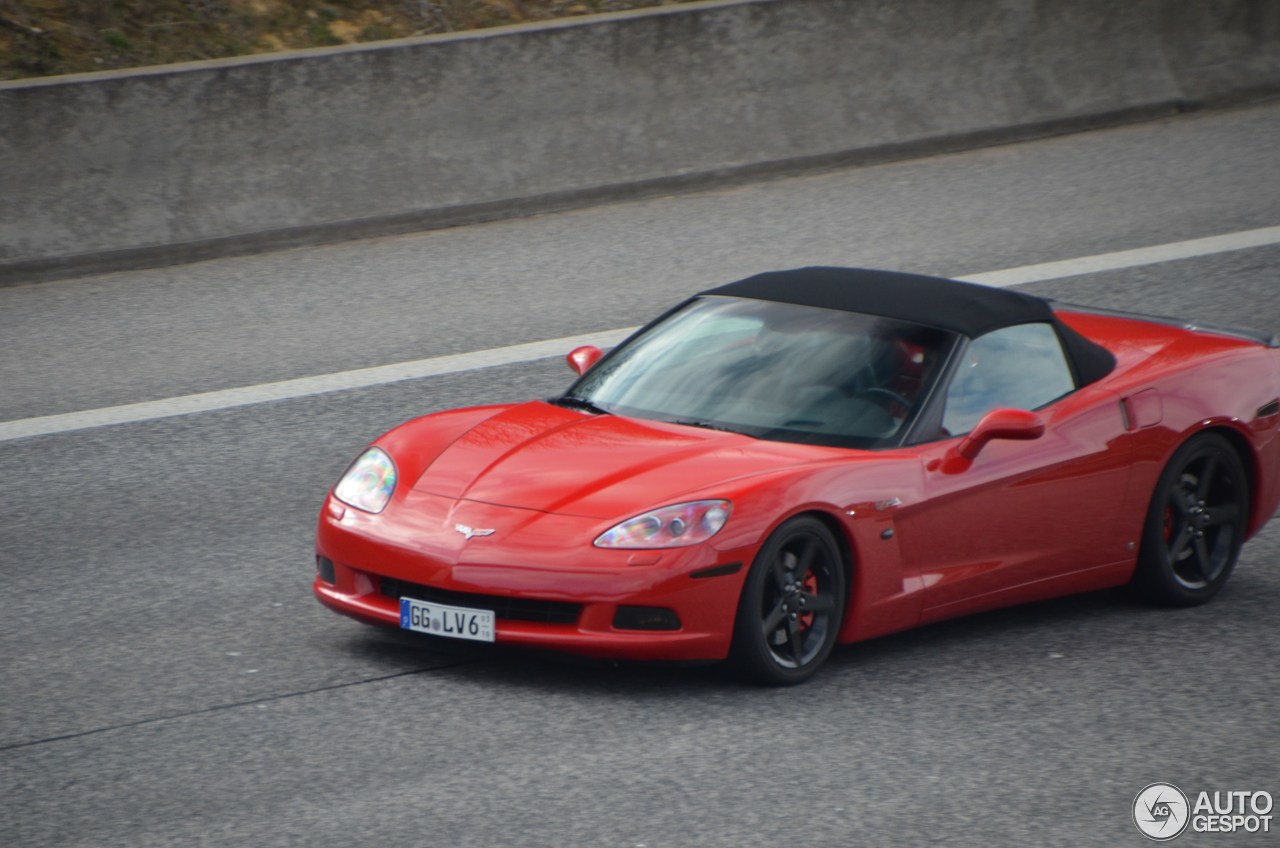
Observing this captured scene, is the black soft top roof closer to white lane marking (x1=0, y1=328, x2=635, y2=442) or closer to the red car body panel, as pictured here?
the red car body panel

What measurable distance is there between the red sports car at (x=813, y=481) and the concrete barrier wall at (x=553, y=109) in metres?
5.97

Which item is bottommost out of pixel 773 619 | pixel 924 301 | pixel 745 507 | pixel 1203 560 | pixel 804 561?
pixel 1203 560

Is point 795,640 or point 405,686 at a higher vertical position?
point 795,640

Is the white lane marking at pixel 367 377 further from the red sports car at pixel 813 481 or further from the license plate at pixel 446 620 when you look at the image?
the license plate at pixel 446 620

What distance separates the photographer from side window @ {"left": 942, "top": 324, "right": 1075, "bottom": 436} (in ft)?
22.2

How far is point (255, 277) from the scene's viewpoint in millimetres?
12320

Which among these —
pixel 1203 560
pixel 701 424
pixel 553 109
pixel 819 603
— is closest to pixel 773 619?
pixel 819 603

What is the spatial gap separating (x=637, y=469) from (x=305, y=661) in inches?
50.5

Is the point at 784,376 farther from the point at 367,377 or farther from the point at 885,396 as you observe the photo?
the point at 367,377

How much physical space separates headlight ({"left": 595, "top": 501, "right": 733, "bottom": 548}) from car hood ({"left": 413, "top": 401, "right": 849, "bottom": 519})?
0.14 ft

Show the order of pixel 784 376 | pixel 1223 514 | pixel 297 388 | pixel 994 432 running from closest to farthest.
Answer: pixel 994 432, pixel 784 376, pixel 1223 514, pixel 297 388

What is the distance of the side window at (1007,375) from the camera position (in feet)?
22.2

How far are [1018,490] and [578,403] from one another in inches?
64.1

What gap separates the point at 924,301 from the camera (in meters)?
7.00
